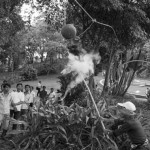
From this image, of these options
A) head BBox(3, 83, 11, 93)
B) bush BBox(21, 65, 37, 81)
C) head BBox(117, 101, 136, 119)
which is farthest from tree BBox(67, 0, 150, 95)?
bush BBox(21, 65, 37, 81)

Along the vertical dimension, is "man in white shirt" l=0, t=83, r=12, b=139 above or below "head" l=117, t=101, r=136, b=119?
below

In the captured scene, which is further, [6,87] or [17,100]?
[17,100]

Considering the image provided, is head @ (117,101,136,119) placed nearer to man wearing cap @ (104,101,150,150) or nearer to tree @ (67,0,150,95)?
man wearing cap @ (104,101,150,150)

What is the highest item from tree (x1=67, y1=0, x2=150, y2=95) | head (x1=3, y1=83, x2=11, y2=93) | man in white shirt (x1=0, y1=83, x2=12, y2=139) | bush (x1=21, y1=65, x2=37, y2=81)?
tree (x1=67, y1=0, x2=150, y2=95)

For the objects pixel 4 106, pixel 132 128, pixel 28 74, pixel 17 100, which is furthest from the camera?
pixel 28 74

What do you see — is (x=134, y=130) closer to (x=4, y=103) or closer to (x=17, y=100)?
(x=4, y=103)

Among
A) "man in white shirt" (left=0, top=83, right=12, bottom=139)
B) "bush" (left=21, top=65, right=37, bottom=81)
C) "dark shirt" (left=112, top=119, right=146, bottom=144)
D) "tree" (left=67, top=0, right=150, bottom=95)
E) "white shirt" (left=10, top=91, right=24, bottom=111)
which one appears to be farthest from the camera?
"bush" (left=21, top=65, right=37, bottom=81)

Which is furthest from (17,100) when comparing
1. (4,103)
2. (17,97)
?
(4,103)

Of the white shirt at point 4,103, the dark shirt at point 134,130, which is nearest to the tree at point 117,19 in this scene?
the white shirt at point 4,103

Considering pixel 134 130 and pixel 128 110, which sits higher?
pixel 128 110

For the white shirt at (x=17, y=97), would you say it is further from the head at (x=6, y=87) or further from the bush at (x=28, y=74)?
the bush at (x=28, y=74)

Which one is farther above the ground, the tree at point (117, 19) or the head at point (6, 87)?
the tree at point (117, 19)

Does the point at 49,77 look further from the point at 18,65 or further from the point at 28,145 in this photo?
the point at 28,145

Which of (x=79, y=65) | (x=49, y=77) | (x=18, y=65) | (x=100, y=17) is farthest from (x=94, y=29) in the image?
(x=18, y=65)
